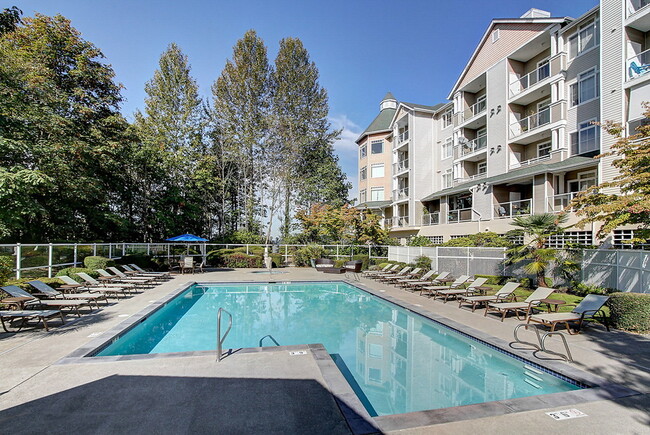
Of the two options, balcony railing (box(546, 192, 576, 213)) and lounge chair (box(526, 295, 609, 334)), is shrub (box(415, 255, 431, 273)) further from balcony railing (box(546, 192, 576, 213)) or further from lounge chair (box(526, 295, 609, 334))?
lounge chair (box(526, 295, 609, 334))

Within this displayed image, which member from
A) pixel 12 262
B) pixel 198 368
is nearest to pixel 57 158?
pixel 12 262

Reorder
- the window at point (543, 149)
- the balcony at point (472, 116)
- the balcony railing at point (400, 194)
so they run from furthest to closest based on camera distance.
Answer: the balcony railing at point (400, 194), the balcony at point (472, 116), the window at point (543, 149)

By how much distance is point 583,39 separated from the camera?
50.6 ft

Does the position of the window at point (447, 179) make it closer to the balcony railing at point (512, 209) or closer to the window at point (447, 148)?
the window at point (447, 148)

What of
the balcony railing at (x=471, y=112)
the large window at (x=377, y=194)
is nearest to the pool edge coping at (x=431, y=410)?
the balcony railing at (x=471, y=112)

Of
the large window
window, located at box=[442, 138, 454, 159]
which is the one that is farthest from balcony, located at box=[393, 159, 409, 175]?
window, located at box=[442, 138, 454, 159]

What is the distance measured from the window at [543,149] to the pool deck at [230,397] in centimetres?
1427

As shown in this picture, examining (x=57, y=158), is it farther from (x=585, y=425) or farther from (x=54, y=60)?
(x=585, y=425)

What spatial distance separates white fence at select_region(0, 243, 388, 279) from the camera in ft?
34.5

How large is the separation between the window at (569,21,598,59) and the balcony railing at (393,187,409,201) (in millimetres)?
13758

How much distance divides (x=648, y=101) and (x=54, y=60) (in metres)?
29.1

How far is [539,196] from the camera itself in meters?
16.1

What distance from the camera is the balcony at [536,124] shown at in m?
16.2

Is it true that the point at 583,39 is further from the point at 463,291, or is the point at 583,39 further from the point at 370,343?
the point at 370,343
